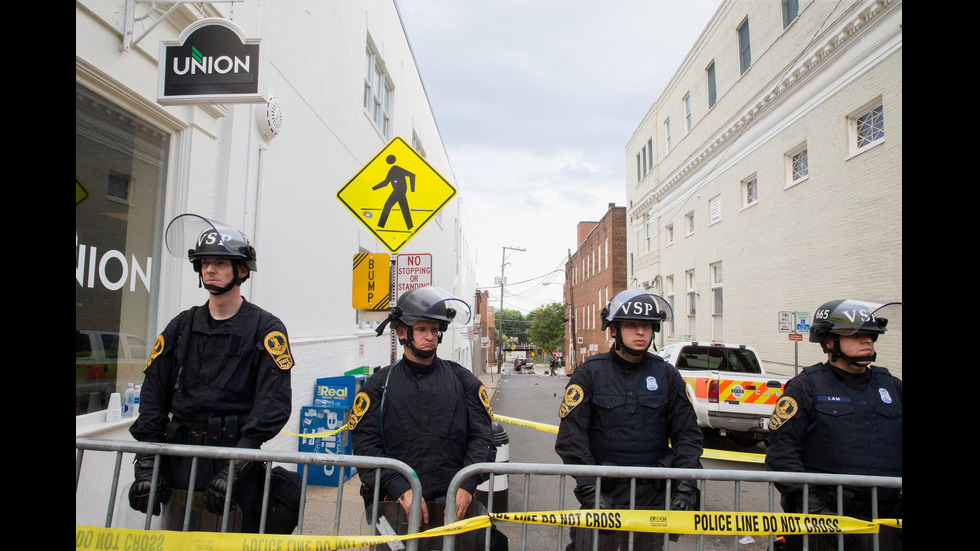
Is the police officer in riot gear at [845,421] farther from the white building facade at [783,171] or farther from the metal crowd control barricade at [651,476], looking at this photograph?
the white building facade at [783,171]

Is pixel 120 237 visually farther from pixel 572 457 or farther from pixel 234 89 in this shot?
pixel 572 457

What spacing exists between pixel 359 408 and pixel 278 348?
0.54 m

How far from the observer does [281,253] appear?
21.3 feet

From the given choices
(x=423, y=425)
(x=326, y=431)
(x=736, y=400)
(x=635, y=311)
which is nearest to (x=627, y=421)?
(x=635, y=311)

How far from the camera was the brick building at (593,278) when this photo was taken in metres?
32.4

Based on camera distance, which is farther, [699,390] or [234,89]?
[699,390]

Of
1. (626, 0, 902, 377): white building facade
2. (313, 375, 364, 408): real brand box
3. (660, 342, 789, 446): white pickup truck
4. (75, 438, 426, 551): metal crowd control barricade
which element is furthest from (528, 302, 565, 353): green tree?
(75, 438, 426, 551): metal crowd control barricade

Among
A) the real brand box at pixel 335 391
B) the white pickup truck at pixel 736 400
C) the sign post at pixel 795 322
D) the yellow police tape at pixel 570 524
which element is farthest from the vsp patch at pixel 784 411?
the sign post at pixel 795 322

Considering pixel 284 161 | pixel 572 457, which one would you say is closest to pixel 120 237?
pixel 284 161

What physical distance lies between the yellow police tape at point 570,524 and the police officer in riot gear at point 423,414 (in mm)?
394

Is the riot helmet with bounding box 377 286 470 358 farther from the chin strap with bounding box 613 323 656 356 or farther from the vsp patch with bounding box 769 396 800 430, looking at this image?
the vsp patch with bounding box 769 396 800 430

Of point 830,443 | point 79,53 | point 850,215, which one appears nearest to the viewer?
point 830,443

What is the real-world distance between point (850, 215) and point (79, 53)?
42.0 ft
